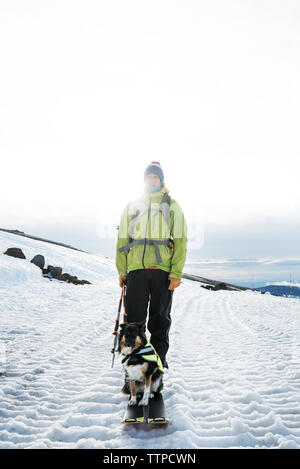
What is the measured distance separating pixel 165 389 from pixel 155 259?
2.16 meters

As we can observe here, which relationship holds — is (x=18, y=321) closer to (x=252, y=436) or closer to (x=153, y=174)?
(x=153, y=174)

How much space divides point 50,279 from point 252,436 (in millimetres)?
17416

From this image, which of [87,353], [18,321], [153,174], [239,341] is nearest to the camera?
[153,174]

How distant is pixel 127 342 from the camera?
138 inches

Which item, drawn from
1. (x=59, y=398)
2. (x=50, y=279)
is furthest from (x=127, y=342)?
(x=50, y=279)

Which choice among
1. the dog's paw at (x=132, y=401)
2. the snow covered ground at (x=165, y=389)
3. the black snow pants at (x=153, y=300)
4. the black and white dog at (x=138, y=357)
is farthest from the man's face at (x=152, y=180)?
the snow covered ground at (x=165, y=389)

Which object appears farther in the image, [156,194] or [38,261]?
[38,261]

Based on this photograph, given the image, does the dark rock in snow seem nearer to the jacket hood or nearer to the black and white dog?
the jacket hood

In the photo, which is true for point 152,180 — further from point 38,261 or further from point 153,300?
point 38,261

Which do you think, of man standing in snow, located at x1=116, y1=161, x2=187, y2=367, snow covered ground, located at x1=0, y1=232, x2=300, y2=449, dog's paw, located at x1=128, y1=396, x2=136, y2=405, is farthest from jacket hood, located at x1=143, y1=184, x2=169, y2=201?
snow covered ground, located at x1=0, y1=232, x2=300, y2=449

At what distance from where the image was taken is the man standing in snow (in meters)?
4.04

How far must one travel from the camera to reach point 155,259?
4.04 m

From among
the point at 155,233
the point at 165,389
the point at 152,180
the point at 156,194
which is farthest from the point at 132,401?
the point at 152,180

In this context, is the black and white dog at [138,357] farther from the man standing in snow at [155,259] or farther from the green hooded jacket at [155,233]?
the green hooded jacket at [155,233]
